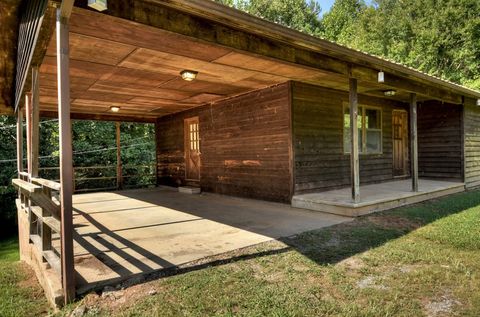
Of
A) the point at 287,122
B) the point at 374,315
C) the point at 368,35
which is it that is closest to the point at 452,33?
the point at 368,35

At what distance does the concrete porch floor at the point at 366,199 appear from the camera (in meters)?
5.16

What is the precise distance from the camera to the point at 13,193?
35.7 ft

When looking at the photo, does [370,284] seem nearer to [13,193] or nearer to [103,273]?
[103,273]

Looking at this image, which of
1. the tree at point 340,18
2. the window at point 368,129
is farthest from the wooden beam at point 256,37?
the tree at point 340,18

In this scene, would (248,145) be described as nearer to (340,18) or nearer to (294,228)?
(294,228)

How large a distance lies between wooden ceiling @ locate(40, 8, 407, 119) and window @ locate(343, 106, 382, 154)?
23.6 inches

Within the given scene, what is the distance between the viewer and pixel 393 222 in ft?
15.5

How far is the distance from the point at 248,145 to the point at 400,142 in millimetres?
5026

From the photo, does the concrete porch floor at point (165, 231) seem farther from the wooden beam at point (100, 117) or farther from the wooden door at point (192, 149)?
the wooden beam at point (100, 117)

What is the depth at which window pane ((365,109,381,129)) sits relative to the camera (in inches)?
310

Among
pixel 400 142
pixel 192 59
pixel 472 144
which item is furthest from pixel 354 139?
pixel 472 144

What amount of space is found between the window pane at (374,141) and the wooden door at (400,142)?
1191 millimetres

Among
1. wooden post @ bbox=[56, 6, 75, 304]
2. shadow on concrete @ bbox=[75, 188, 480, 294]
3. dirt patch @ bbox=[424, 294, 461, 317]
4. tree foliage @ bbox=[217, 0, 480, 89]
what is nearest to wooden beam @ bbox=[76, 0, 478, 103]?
wooden post @ bbox=[56, 6, 75, 304]

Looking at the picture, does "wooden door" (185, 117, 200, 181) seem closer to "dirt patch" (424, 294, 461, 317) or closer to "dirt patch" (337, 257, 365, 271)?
"dirt patch" (337, 257, 365, 271)
